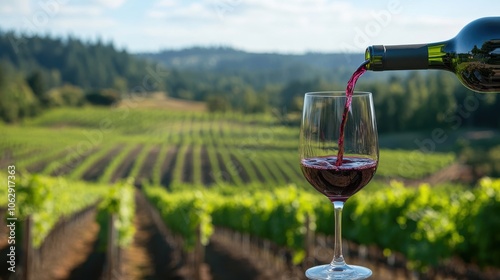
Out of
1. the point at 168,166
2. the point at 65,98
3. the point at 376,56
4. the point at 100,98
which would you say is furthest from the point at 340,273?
the point at 100,98

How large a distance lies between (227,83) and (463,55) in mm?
114097

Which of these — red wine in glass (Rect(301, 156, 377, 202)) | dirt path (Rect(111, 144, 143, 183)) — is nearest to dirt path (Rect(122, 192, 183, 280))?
red wine in glass (Rect(301, 156, 377, 202))

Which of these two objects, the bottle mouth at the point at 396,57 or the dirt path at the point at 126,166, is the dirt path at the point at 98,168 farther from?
the bottle mouth at the point at 396,57

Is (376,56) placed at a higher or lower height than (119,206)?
higher

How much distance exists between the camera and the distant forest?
224 ft

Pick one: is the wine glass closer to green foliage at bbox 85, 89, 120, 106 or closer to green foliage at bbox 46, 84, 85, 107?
green foliage at bbox 46, 84, 85, 107

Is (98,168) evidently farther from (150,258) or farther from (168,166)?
(150,258)

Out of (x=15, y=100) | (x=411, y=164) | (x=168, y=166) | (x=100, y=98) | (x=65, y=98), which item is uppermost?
(x=15, y=100)

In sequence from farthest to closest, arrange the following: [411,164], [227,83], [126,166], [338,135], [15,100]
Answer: [227,83], [15,100], [126,166], [411,164], [338,135]

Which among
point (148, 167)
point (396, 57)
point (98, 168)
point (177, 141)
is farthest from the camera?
point (177, 141)

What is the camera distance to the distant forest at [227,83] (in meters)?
68.3

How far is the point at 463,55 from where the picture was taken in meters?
1.35

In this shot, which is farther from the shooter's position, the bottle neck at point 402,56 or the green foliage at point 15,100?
the green foliage at point 15,100

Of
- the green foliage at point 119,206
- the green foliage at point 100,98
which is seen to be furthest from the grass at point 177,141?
the green foliage at point 119,206
